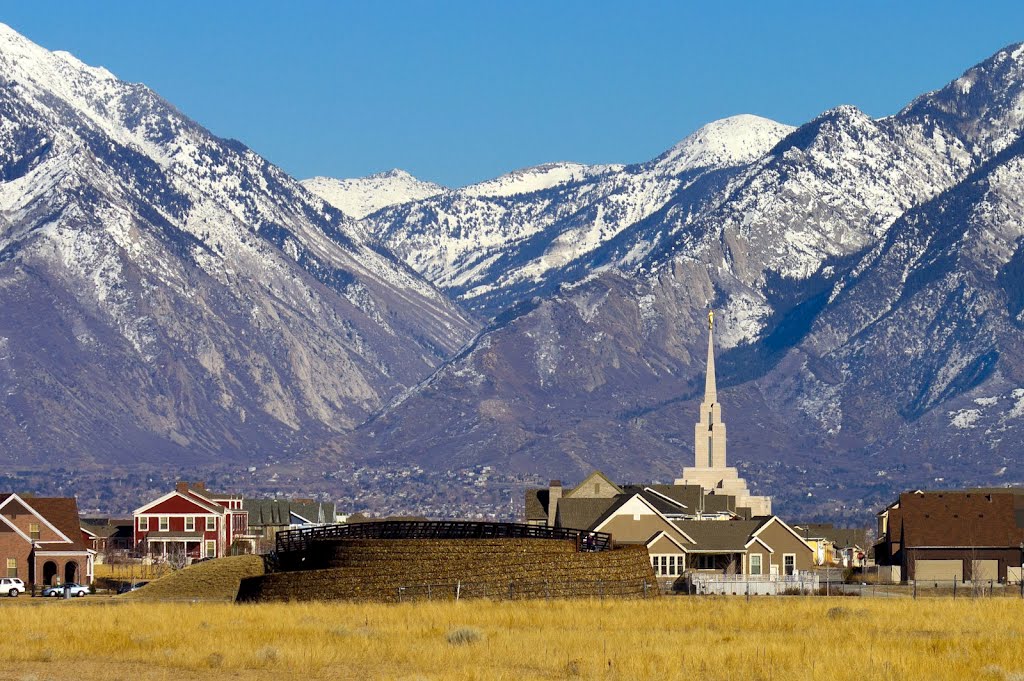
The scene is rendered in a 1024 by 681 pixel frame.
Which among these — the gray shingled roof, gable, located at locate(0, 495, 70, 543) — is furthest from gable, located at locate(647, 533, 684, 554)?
gable, located at locate(0, 495, 70, 543)

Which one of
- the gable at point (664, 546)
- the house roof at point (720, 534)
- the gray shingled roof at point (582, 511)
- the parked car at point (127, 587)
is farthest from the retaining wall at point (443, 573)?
the gray shingled roof at point (582, 511)

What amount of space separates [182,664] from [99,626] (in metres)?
15.3

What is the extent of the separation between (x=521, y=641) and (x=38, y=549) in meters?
89.0

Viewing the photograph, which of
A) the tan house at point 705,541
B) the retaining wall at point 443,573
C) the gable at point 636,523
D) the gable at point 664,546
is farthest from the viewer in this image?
the gable at point 636,523

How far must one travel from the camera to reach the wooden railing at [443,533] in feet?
383

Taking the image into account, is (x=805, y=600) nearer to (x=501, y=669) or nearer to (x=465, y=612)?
(x=465, y=612)

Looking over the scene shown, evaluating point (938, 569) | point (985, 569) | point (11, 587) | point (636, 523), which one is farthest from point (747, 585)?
point (11, 587)

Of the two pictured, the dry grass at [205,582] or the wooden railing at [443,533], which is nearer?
the wooden railing at [443,533]

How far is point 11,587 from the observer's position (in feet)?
479

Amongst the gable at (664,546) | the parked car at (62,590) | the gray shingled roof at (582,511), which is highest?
the gray shingled roof at (582,511)

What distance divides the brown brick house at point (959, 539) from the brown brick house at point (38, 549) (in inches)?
2218

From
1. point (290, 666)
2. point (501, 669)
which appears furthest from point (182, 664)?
point (501, 669)

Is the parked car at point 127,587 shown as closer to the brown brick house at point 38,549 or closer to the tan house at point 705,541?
the brown brick house at point 38,549

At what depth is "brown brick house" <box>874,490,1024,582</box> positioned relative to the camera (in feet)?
530
